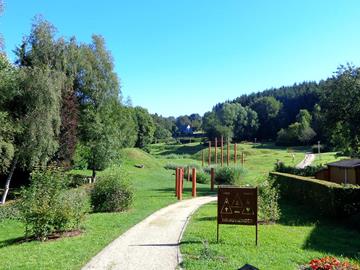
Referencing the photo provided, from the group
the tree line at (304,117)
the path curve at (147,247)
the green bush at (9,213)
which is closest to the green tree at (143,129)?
the tree line at (304,117)

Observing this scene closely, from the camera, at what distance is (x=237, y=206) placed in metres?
11.9

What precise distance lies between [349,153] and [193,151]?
251ft

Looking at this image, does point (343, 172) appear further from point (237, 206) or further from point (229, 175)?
point (237, 206)

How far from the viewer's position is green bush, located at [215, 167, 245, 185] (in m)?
39.1

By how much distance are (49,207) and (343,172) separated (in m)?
25.3

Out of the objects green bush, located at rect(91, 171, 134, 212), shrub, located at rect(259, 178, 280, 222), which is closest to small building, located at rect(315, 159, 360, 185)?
shrub, located at rect(259, 178, 280, 222)

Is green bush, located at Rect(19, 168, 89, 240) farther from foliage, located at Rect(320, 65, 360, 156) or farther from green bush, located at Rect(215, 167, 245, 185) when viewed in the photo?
green bush, located at Rect(215, 167, 245, 185)

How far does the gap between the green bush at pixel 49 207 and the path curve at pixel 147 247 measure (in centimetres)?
197

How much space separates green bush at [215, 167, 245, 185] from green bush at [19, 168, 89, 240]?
2624cm

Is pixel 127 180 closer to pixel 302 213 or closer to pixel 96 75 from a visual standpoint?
pixel 302 213

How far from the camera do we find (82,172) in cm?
4200

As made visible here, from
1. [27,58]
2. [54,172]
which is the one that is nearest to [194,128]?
[27,58]

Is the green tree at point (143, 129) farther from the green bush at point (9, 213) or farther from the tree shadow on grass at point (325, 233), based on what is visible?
the tree shadow on grass at point (325, 233)

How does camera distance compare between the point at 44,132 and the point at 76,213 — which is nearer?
the point at 76,213
